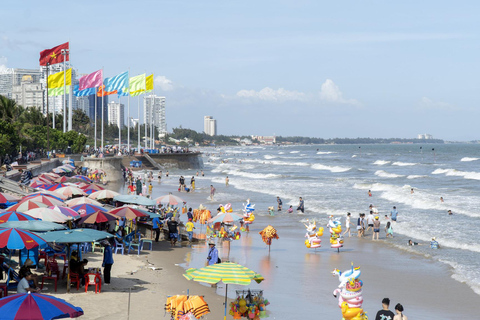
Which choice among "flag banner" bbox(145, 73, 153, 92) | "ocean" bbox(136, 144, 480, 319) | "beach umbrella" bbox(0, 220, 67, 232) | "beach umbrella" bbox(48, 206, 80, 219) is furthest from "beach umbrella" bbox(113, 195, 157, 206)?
"flag banner" bbox(145, 73, 153, 92)

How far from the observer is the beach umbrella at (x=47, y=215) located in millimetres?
14672

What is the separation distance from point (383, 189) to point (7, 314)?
41.3 m

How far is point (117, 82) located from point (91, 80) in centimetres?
411

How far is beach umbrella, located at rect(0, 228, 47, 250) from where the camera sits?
10680 mm

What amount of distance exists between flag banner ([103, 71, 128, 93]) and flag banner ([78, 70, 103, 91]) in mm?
3629

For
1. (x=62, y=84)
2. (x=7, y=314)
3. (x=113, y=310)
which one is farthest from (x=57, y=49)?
(x=7, y=314)

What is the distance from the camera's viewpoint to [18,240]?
10.8m

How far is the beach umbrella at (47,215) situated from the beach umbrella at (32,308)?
7857 millimetres

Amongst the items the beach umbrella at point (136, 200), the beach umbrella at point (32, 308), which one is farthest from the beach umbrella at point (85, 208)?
the beach umbrella at point (32, 308)

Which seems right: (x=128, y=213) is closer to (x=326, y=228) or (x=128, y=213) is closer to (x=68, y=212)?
(x=68, y=212)

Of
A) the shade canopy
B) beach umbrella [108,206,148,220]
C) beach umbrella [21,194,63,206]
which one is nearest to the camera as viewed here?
the shade canopy

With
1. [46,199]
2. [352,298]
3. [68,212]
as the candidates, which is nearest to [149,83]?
[46,199]

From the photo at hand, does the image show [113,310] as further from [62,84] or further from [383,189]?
[62,84]

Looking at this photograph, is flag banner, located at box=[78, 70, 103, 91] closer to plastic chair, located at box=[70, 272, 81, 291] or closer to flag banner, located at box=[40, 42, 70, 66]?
flag banner, located at box=[40, 42, 70, 66]
